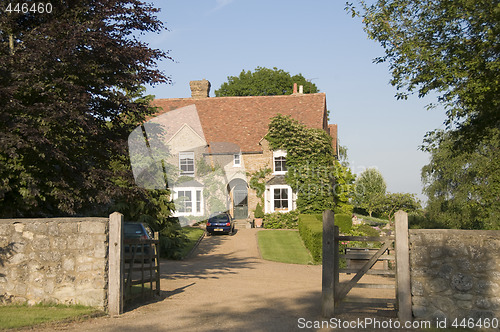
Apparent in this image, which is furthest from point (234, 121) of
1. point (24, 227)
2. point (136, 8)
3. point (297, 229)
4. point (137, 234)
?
point (24, 227)

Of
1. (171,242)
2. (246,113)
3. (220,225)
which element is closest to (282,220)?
(220,225)

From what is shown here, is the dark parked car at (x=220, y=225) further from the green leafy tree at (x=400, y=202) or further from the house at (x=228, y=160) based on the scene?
the green leafy tree at (x=400, y=202)

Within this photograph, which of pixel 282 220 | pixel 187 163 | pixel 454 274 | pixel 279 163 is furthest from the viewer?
pixel 187 163

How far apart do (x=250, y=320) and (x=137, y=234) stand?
11.8 metres

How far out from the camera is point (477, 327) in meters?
8.64

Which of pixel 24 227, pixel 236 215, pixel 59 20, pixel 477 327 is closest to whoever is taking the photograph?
pixel 477 327

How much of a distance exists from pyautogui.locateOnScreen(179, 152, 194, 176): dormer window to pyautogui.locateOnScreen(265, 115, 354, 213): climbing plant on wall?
6.40 metres

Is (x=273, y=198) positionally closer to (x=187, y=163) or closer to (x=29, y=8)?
(x=187, y=163)

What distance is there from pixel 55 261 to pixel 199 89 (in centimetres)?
3807

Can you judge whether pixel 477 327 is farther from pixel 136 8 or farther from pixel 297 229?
pixel 297 229

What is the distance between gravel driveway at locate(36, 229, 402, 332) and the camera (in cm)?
902

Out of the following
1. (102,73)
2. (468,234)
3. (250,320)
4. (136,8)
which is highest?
(136,8)

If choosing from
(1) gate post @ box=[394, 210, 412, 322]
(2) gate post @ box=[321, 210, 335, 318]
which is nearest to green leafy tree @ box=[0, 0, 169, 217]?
(2) gate post @ box=[321, 210, 335, 318]

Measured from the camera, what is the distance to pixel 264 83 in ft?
198
